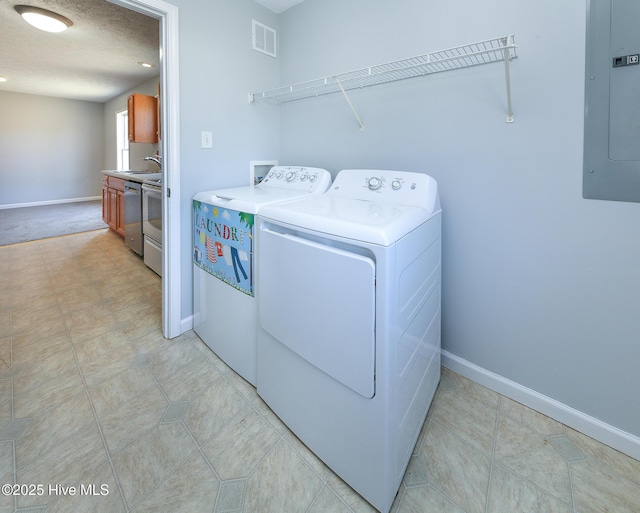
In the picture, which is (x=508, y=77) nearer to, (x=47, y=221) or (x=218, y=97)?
(x=218, y=97)

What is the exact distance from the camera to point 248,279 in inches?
62.8

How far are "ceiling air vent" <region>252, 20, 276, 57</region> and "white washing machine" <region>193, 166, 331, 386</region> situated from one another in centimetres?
94

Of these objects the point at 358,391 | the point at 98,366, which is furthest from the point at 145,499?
the point at 98,366

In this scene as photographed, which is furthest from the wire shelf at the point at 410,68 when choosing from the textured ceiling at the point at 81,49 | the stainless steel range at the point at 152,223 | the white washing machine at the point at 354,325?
the textured ceiling at the point at 81,49

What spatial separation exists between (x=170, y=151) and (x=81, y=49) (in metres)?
3.28

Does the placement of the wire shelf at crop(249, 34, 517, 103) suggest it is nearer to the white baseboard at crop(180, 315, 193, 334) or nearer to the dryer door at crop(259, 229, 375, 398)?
the dryer door at crop(259, 229, 375, 398)

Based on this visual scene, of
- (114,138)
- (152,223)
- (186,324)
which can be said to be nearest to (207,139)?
(186,324)

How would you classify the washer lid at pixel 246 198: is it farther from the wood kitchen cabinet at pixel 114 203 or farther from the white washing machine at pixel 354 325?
the wood kitchen cabinet at pixel 114 203

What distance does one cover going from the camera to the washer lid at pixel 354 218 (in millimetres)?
1007

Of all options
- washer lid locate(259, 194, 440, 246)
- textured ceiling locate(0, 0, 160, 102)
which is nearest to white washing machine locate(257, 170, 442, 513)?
washer lid locate(259, 194, 440, 246)

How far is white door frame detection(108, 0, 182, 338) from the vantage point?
5.92 feet

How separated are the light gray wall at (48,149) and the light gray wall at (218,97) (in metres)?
7.14

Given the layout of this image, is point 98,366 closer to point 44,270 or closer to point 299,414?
point 299,414

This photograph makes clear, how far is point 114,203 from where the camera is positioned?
4516mm
